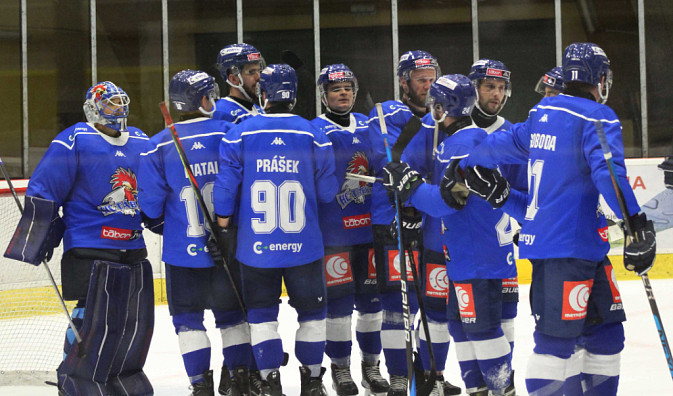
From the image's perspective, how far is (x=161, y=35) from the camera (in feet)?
10.2

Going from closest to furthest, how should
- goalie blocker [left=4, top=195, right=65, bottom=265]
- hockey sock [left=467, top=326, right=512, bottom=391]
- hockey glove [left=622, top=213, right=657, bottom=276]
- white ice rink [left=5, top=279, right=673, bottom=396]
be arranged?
1. hockey glove [left=622, top=213, right=657, bottom=276]
2. hockey sock [left=467, top=326, right=512, bottom=391]
3. goalie blocker [left=4, top=195, right=65, bottom=265]
4. white ice rink [left=5, top=279, right=673, bottom=396]

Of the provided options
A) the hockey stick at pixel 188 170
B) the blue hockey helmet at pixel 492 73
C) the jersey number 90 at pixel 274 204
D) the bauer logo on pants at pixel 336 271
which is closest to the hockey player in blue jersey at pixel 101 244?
the hockey stick at pixel 188 170

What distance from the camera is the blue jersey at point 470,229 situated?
285cm

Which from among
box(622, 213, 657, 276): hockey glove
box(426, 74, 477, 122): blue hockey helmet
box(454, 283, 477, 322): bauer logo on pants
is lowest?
box(454, 283, 477, 322): bauer logo on pants

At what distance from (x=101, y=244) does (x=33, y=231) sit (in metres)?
Answer: 0.24

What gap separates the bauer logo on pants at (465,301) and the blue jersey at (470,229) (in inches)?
1.2

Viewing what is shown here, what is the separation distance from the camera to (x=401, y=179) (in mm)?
2850

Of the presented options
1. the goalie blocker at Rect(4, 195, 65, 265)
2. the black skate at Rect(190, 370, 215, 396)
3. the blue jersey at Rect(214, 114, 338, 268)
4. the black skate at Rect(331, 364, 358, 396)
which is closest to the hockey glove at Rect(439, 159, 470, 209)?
the blue jersey at Rect(214, 114, 338, 268)

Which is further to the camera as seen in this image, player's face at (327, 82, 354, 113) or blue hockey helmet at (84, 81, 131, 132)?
player's face at (327, 82, 354, 113)

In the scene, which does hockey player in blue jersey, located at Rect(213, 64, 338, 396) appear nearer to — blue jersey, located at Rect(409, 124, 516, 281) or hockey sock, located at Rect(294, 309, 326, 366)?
hockey sock, located at Rect(294, 309, 326, 366)

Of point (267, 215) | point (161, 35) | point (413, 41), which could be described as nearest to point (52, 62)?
point (161, 35)

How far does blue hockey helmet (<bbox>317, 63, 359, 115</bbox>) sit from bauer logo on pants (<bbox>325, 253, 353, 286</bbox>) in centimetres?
59

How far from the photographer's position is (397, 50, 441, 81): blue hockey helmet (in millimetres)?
3414

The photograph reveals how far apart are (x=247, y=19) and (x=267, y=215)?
751 mm
